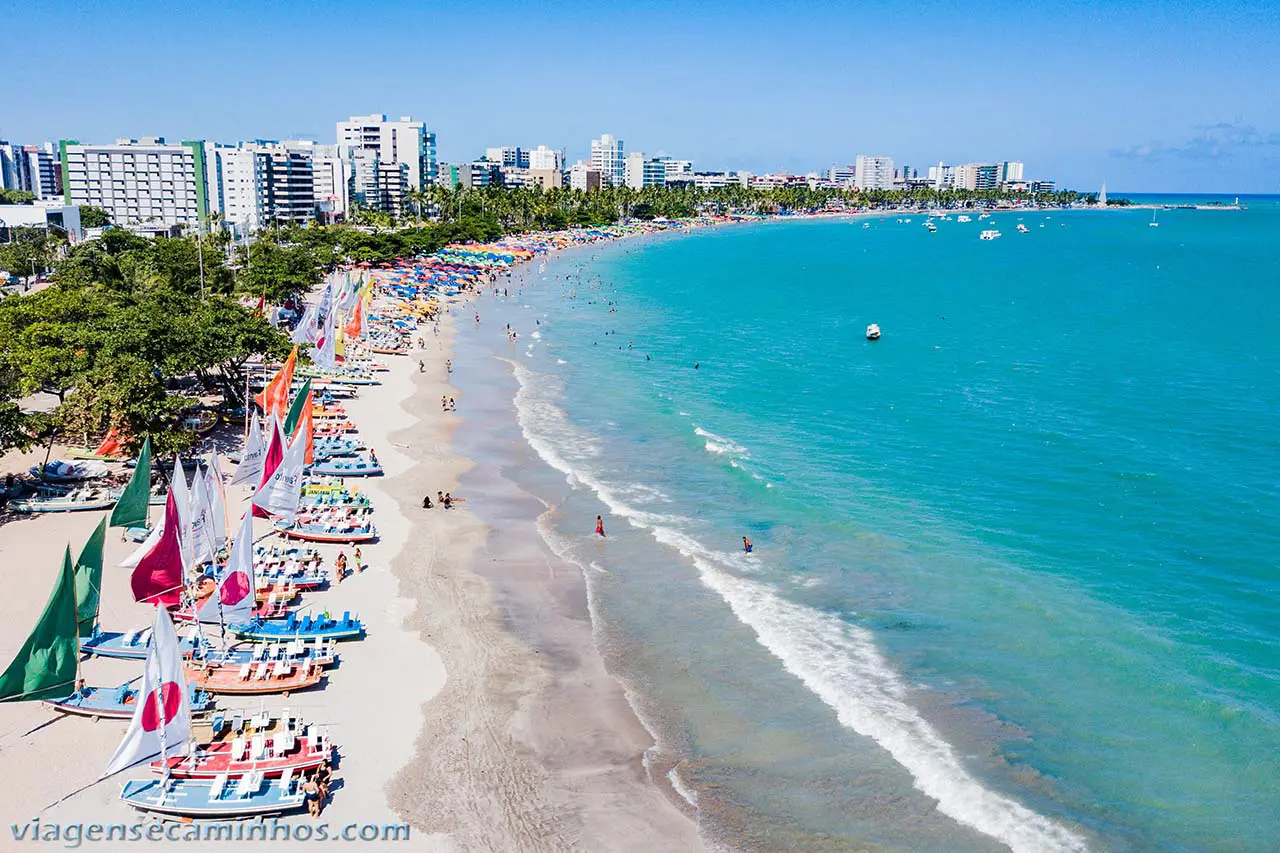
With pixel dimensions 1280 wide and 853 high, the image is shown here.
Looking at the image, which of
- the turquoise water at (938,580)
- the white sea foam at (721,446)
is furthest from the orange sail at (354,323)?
the white sea foam at (721,446)

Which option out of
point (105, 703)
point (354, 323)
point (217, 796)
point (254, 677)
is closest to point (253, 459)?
point (254, 677)

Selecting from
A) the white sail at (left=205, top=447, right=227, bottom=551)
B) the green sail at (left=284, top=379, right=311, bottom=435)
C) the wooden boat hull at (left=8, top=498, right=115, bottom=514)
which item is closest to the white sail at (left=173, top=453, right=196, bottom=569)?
the white sail at (left=205, top=447, right=227, bottom=551)

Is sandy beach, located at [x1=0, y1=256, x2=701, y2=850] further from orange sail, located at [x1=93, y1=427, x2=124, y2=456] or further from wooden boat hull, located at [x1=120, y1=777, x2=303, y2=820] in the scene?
orange sail, located at [x1=93, y1=427, x2=124, y2=456]

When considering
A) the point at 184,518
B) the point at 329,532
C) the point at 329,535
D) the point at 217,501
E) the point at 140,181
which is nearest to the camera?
the point at 184,518

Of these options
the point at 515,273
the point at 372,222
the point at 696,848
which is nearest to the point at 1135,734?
the point at 696,848

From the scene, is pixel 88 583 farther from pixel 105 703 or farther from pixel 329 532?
pixel 329 532

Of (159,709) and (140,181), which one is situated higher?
(140,181)

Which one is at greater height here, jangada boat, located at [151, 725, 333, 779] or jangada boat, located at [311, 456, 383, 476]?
jangada boat, located at [311, 456, 383, 476]
